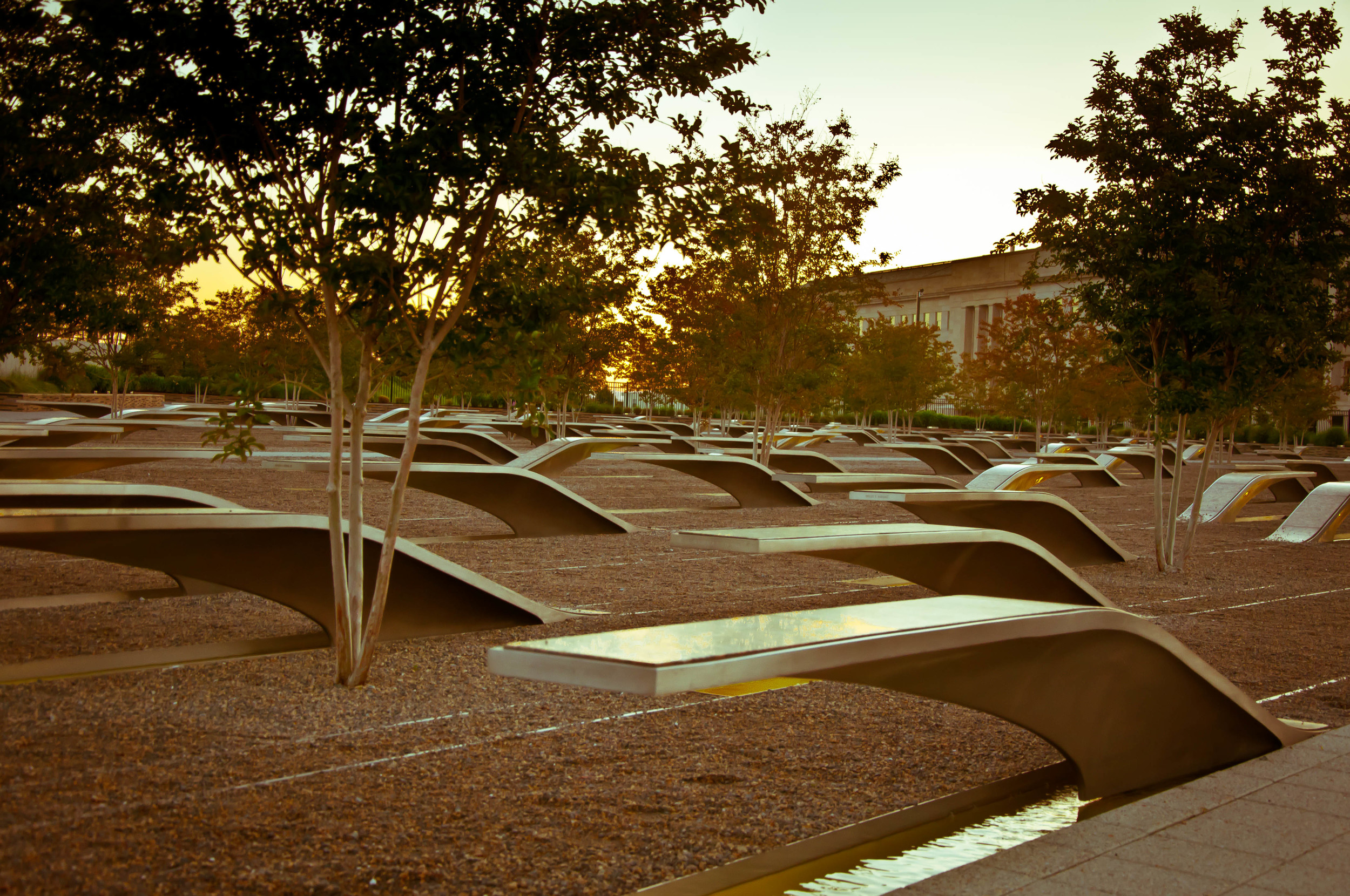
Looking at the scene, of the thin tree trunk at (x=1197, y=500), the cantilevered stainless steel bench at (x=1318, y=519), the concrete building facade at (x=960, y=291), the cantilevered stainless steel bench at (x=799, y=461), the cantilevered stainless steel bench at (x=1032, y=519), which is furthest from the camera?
the concrete building facade at (x=960, y=291)

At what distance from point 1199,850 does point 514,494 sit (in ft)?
31.0

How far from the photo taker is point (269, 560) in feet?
20.5

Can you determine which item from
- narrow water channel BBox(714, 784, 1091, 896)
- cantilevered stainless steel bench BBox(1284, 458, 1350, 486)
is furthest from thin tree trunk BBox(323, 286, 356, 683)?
cantilevered stainless steel bench BBox(1284, 458, 1350, 486)

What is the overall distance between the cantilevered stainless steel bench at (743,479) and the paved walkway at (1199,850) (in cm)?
1057

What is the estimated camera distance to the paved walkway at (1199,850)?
10.4 feet

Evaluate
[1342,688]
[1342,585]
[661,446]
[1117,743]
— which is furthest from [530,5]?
[661,446]

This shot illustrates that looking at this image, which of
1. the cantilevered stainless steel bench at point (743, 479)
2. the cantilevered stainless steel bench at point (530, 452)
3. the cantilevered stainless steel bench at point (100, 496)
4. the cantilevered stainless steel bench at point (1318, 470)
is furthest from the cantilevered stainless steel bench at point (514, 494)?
the cantilevered stainless steel bench at point (1318, 470)

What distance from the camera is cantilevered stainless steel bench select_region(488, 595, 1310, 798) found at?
2.87 metres

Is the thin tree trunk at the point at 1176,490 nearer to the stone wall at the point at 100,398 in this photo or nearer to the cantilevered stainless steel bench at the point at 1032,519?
the cantilevered stainless steel bench at the point at 1032,519

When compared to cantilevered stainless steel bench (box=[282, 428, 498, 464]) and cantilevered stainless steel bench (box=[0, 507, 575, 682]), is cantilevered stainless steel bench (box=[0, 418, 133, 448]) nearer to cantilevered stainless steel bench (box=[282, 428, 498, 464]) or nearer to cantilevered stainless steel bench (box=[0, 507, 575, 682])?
cantilevered stainless steel bench (box=[282, 428, 498, 464])

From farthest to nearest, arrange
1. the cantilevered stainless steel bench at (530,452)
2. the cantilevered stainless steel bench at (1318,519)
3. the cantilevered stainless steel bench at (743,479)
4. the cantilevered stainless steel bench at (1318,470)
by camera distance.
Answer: the cantilevered stainless steel bench at (1318,470) → the cantilevered stainless steel bench at (530,452) → the cantilevered stainless steel bench at (743,479) → the cantilevered stainless steel bench at (1318,519)

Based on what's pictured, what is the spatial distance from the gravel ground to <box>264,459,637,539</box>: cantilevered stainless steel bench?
8.61 ft

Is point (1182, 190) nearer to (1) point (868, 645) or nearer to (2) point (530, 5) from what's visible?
(2) point (530, 5)

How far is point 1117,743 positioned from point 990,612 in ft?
3.52
